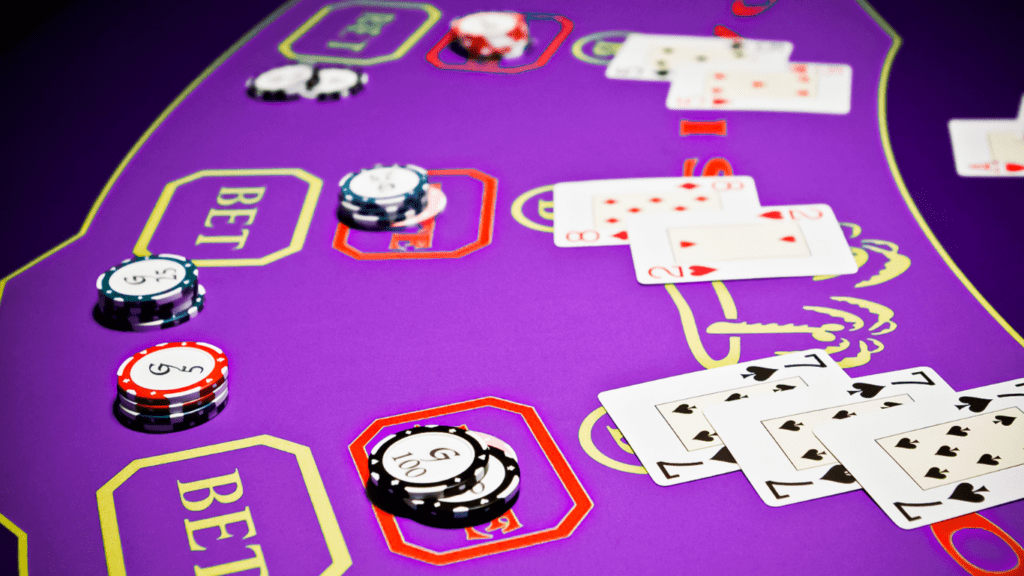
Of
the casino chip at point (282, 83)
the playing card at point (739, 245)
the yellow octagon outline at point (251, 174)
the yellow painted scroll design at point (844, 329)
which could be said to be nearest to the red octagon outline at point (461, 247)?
the yellow octagon outline at point (251, 174)

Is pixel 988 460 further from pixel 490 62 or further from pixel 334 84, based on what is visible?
pixel 334 84

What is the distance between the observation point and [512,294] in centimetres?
277

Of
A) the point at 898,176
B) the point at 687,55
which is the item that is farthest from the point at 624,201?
the point at 687,55

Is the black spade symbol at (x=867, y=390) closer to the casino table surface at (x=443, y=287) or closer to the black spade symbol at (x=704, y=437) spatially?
the casino table surface at (x=443, y=287)

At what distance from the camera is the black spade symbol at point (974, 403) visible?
228 cm

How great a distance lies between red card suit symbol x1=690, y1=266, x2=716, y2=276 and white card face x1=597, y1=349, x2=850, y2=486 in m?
0.43

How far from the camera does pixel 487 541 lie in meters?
1.98

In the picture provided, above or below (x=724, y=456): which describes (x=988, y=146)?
above

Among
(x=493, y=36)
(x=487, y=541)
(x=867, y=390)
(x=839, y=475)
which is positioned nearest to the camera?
(x=487, y=541)

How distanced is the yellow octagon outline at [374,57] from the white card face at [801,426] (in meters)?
2.74

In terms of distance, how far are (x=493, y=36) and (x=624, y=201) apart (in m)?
1.45

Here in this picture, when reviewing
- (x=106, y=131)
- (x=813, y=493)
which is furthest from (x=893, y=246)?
(x=106, y=131)

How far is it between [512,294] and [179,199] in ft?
4.31

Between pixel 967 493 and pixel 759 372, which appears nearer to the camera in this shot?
pixel 967 493
